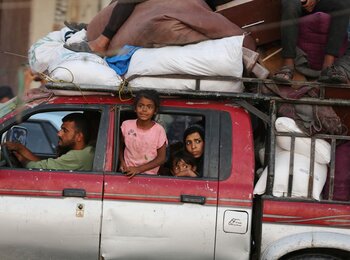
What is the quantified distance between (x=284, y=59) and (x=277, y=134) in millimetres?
734

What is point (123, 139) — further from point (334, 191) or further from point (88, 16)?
point (88, 16)

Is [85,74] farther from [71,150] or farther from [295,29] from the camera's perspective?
[295,29]

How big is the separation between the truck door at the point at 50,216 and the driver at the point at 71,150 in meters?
0.20

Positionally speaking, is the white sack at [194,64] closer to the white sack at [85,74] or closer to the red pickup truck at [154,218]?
the white sack at [85,74]

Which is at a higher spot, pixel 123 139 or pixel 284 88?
pixel 284 88

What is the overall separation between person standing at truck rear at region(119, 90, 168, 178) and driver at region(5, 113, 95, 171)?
0.28 metres

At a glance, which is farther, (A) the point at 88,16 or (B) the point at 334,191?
(A) the point at 88,16

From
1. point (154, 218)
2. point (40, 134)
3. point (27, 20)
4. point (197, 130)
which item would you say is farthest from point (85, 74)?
point (27, 20)

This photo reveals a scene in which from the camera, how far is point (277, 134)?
16.0 feet

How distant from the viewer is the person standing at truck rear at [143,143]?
491 cm

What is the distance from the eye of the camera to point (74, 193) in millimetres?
4730

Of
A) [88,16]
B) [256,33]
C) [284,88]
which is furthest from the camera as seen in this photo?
[88,16]

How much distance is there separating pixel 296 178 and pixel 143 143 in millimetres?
1071

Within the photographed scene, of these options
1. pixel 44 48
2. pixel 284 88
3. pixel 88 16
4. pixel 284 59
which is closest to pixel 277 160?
pixel 284 88
